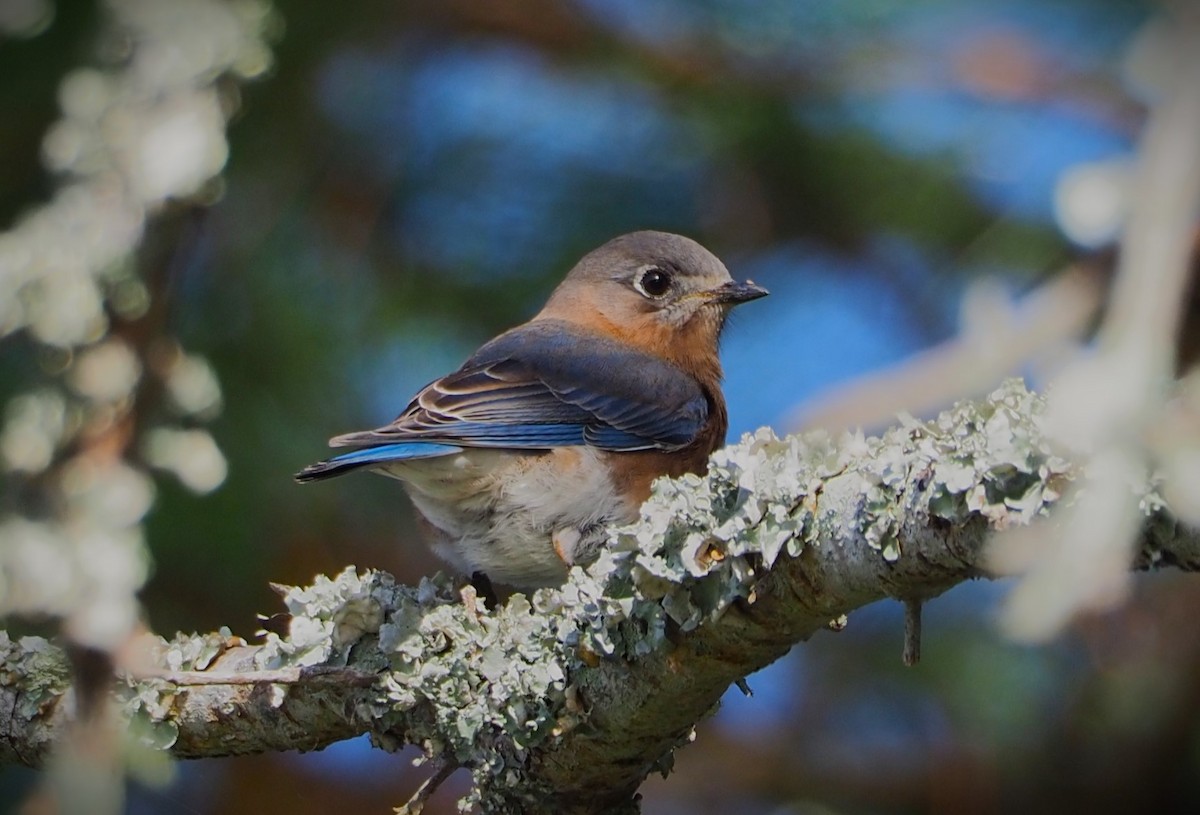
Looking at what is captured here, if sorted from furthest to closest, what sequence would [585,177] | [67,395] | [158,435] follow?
[585,177] < [158,435] < [67,395]

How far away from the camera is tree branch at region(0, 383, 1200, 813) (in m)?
1.94

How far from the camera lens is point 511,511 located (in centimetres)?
370

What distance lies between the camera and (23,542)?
1.93 m

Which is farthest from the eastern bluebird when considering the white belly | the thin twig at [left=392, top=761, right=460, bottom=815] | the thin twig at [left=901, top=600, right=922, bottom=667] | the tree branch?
the thin twig at [left=901, top=600, right=922, bottom=667]

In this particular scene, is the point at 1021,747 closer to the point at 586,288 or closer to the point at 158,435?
the point at 586,288

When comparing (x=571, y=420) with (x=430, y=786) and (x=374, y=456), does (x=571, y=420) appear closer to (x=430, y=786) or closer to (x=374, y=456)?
(x=374, y=456)

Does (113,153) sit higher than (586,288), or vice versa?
(586,288)

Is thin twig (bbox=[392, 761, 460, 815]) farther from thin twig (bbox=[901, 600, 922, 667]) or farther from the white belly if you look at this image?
thin twig (bbox=[901, 600, 922, 667])

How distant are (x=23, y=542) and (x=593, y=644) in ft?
3.27

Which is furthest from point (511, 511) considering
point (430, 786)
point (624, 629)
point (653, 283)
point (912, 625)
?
point (912, 625)

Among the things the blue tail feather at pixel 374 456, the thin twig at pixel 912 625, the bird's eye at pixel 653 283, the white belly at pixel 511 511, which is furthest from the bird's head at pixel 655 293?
the thin twig at pixel 912 625

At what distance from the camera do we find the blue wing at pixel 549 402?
374 centimetres

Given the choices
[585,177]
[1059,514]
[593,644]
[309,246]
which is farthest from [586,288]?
[1059,514]

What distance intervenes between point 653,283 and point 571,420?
2.97 ft
